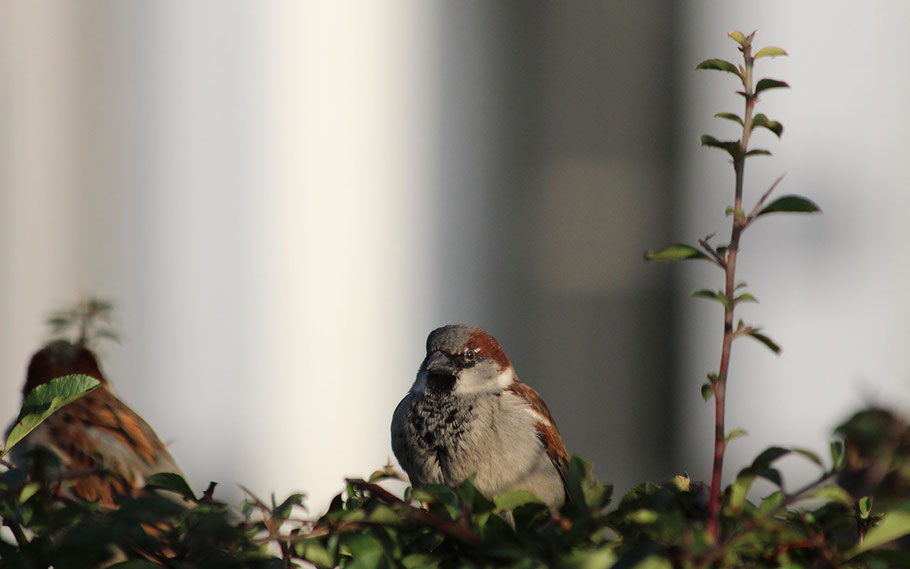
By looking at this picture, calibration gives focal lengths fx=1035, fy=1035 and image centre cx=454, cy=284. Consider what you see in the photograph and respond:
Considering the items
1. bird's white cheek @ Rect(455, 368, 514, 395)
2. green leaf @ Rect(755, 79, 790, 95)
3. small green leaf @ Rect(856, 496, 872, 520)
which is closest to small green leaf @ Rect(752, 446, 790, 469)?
small green leaf @ Rect(856, 496, 872, 520)

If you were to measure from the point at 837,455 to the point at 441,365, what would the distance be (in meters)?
1.03

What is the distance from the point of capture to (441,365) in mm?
1697

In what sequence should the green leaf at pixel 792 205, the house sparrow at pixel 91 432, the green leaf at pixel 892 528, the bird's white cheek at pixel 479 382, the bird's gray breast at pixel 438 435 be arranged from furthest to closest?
the house sparrow at pixel 91 432 < the bird's white cheek at pixel 479 382 < the bird's gray breast at pixel 438 435 < the green leaf at pixel 792 205 < the green leaf at pixel 892 528

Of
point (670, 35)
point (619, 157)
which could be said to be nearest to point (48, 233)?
point (619, 157)

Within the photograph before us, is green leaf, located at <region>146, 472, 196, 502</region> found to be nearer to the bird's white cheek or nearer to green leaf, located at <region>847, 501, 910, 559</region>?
green leaf, located at <region>847, 501, 910, 559</region>

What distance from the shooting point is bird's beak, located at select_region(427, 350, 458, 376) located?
1.70 metres

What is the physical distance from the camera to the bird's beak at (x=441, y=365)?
5.56 feet

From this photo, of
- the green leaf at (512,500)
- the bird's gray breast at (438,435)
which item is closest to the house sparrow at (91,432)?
the bird's gray breast at (438,435)

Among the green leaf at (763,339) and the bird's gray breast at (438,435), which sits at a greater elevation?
the green leaf at (763,339)

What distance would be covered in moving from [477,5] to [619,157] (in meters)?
0.83

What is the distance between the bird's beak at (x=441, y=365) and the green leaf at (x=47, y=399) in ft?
3.02

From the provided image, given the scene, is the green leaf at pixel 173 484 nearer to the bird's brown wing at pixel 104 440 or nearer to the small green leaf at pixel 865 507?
the small green leaf at pixel 865 507

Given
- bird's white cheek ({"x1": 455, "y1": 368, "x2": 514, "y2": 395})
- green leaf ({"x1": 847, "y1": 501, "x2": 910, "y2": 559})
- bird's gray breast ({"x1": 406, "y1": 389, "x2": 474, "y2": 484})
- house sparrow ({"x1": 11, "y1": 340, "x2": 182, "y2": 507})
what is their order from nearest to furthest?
1. green leaf ({"x1": 847, "y1": 501, "x2": 910, "y2": 559})
2. bird's gray breast ({"x1": 406, "y1": 389, "x2": 474, "y2": 484})
3. bird's white cheek ({"x1": 455, "y1": 368, "x2": 514, "y2": 395})
4. house sparrow ({"x1": 11, "y1": 340, "x2": 182, "y2": 507})

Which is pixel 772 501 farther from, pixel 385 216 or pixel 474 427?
pixel 385 216
